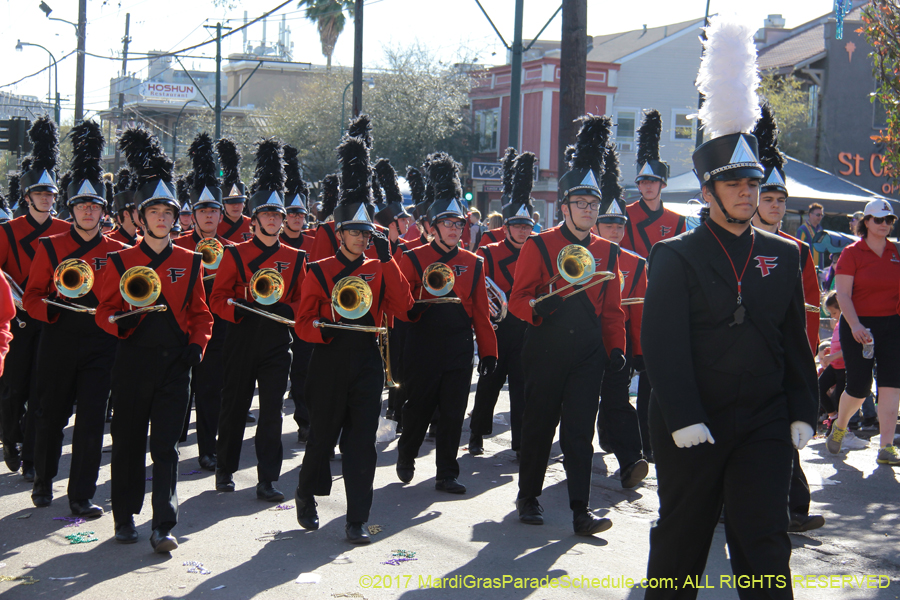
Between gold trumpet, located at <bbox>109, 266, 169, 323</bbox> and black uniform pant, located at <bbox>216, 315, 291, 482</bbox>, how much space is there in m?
1.21

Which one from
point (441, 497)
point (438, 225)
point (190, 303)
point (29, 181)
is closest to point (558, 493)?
point (441, 497)

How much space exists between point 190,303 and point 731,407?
11.4 feet

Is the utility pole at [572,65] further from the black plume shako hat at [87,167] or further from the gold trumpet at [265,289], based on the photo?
the black plume shako hat at [87,167]

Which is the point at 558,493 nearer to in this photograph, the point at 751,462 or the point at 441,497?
the point at 441,497

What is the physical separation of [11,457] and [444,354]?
357 centimetres

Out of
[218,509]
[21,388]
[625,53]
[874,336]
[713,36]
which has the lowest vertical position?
[218,509]

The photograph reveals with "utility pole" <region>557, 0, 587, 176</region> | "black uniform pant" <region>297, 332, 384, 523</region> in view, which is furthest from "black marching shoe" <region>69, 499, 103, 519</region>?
"utility pole" <region>557, 0, 587, 176</region>

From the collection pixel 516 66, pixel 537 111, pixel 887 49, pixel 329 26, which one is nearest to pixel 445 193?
pixel 887 49

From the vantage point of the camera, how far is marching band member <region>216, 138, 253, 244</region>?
33.6 ft

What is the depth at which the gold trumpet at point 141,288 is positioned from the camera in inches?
220

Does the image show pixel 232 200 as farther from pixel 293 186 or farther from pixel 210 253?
pixel 210 253

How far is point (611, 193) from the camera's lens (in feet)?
26.5

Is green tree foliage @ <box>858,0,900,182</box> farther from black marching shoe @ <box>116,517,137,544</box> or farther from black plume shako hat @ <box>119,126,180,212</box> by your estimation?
black marching shoe @ <box>116,517,137,544</box>

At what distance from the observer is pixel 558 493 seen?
22.6 ft
